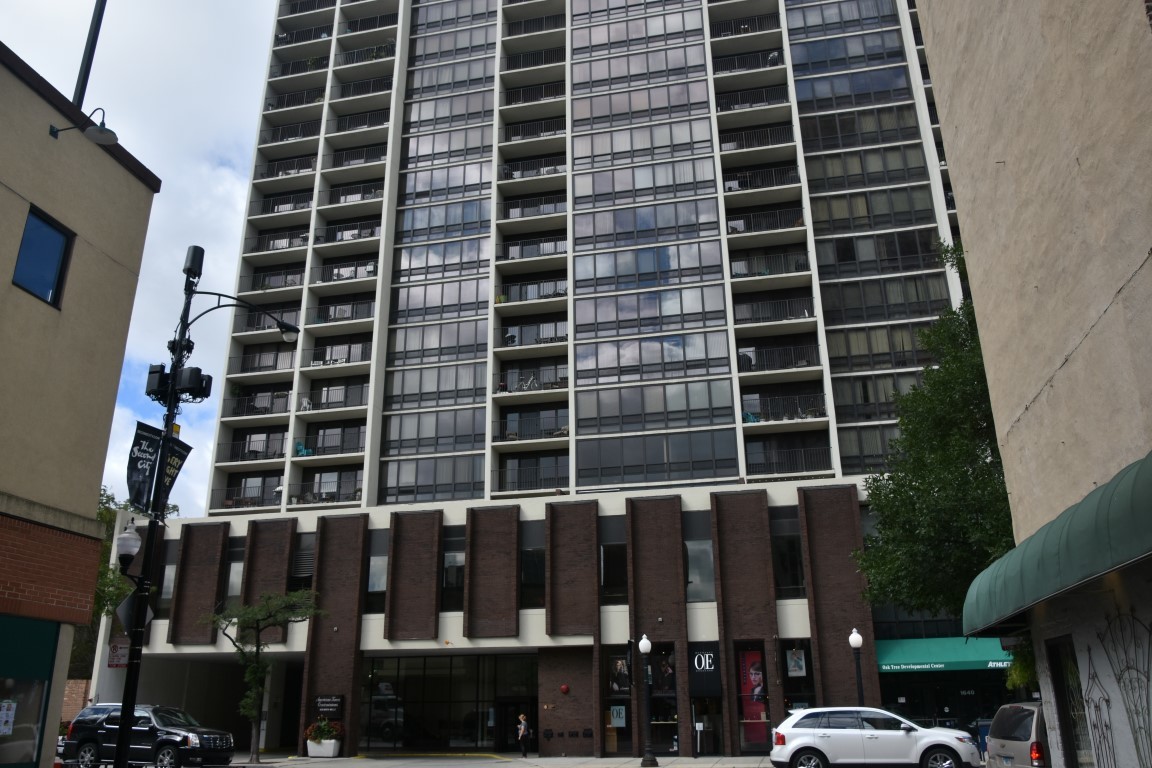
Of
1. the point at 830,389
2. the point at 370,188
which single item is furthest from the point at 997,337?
the point at 370,188

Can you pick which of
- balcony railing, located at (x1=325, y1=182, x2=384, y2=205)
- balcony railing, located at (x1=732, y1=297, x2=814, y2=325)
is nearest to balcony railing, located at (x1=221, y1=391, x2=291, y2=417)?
balcony railing, located at (x1=325, y1=182, x2=384, y2=205)

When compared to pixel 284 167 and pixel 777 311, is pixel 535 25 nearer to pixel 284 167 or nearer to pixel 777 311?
pixel 284 167

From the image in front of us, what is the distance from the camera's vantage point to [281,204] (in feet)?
182

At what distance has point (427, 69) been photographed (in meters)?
56.1

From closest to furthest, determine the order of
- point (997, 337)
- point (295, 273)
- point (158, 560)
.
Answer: point (997, 337)
point (158, 560)
point (295, 273)

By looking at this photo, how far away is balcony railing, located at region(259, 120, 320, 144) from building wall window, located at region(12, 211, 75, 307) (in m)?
48.1

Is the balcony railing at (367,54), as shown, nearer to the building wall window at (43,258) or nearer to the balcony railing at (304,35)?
the balcony railing at (304,35)

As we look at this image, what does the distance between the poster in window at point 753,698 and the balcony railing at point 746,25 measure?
1420 inches

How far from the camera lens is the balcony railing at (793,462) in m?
42.2

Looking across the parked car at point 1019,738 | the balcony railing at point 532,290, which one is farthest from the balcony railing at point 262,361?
the parked car at point 1019,738

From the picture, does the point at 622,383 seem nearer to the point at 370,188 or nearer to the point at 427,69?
the point at 370,188

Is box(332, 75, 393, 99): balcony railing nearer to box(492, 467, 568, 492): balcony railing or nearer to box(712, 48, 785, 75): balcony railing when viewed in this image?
box(712, 48, 785, 75): balcony railing

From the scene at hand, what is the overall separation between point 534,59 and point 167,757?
4447 cm

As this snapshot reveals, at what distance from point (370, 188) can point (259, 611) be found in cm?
2958
